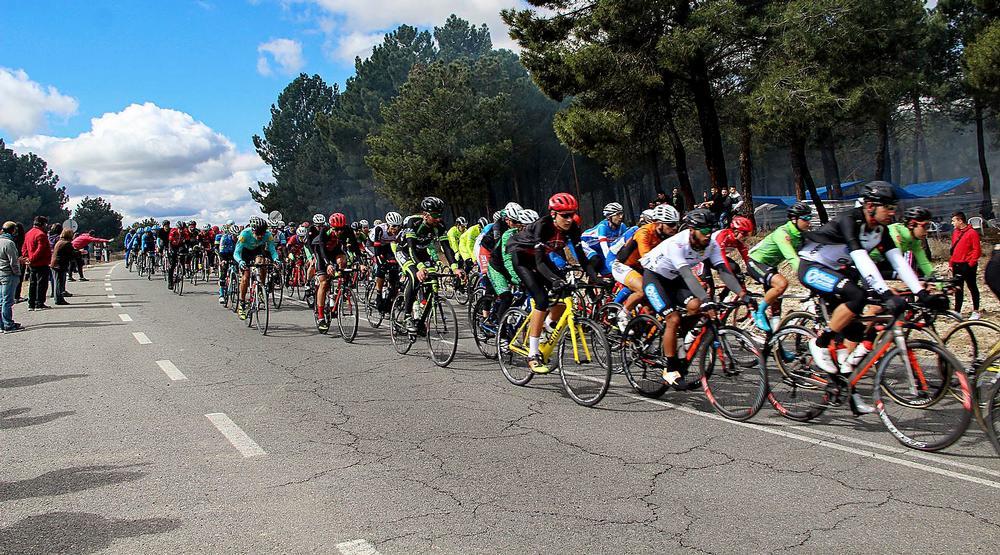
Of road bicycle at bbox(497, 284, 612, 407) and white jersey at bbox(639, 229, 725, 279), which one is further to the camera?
road bicycle at bbox(497, 284, 612, 407)

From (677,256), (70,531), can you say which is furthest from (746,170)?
(70,531)

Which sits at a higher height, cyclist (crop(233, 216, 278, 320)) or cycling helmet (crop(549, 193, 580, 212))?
cycling helmet (crop(549, 193, 580, 212))

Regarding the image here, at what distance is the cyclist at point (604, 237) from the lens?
412 inches

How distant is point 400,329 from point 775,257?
4871 millimetres

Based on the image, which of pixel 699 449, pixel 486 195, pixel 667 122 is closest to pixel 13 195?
pixel 486 195

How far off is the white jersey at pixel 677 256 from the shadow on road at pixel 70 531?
4.41m

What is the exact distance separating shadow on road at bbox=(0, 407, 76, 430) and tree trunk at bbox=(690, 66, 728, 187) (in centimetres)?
1951

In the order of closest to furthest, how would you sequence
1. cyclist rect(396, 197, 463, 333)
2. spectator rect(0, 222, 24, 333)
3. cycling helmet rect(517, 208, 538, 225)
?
cycling helmet rect(517, 208, 538, 225)
cyclist rect(396, 197, 463, 333)
spectator rect(0, 222, 24, 333)

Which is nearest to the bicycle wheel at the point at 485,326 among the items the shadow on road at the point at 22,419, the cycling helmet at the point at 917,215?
the shadow on road at the point at 22,419

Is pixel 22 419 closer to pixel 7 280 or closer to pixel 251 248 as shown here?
pixel 251 248

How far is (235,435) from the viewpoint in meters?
6.21

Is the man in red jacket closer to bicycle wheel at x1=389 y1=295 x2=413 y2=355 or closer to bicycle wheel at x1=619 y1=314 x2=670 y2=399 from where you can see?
bicycle wheel at x1=389 y1=295 x2=413 y2=355

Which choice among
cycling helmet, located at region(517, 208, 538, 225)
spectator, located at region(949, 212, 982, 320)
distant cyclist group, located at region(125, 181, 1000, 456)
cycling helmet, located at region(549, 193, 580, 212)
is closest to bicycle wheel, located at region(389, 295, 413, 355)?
distant cyclist group, located at region(125, 181, 1000, 456)

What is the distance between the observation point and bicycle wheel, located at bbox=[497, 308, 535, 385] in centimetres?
793
